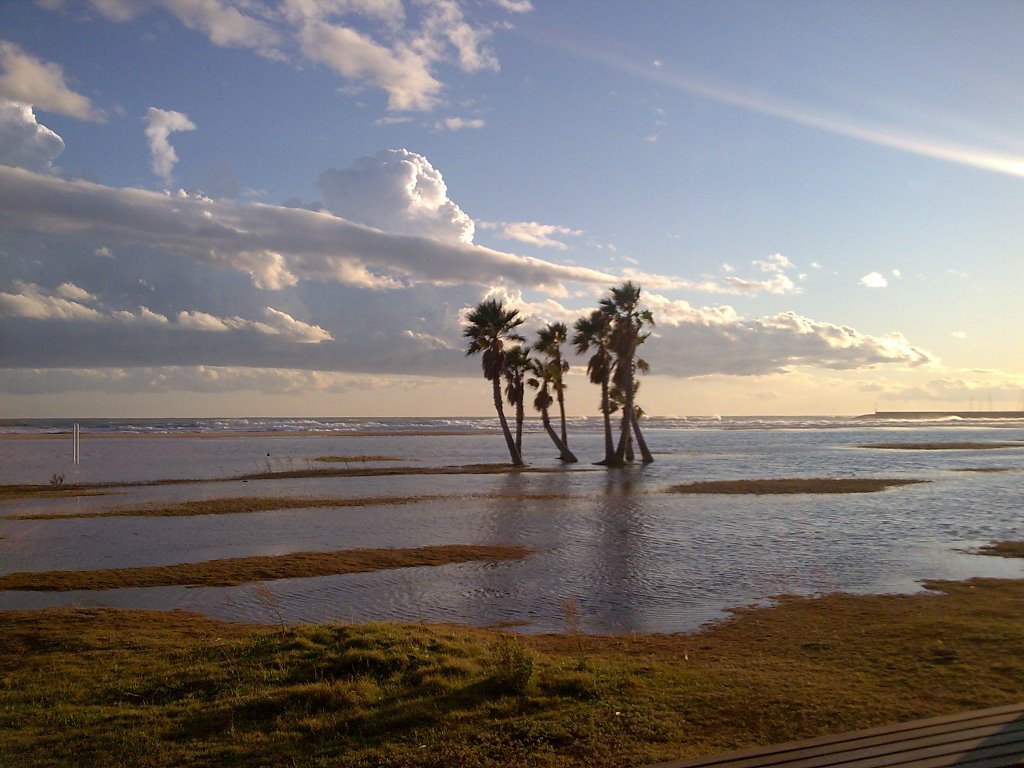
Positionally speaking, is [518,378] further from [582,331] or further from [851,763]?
[851,763]

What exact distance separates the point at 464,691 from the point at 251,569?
446 inches

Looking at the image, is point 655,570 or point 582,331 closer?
point 655,570

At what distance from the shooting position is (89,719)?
7398mm

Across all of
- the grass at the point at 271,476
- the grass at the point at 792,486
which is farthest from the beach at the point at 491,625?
the grass at the point at 271,476

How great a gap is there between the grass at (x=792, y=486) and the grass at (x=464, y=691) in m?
A: 24.0

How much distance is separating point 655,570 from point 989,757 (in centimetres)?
1147

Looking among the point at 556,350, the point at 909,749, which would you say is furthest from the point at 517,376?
the point at 909,749

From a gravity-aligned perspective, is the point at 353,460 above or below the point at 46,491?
below

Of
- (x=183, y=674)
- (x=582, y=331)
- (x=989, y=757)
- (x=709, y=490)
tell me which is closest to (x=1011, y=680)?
(x=989, y=757)

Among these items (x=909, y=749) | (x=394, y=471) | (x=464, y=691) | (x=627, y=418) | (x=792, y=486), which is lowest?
(x=394, y=471)

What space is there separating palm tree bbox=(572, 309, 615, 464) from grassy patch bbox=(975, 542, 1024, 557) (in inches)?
1313

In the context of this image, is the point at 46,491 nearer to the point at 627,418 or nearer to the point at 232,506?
the point at 232,506

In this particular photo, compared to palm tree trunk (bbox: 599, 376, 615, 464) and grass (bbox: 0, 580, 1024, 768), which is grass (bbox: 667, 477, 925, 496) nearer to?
palm tree trunk (bbox: 599, 376, 615, 464)

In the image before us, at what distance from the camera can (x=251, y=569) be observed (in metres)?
17.9
